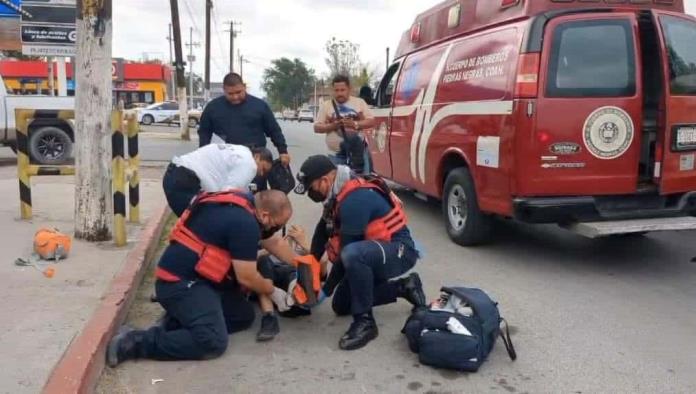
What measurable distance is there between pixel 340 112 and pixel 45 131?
785 centimetres

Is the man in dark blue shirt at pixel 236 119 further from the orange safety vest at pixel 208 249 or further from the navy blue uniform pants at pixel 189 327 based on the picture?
the navy blue uniform pants at pixel 189 327

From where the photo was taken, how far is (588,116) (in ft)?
16.8

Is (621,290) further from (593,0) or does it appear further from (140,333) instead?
(140,333)

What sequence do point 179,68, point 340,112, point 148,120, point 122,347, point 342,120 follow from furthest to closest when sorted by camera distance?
point 148,120
point 179,68
point 340,112
point 342,120
point 122,347

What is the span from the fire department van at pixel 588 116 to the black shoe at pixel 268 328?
7.33ft

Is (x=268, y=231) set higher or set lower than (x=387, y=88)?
lower

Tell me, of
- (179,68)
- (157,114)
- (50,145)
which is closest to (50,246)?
(50,145)

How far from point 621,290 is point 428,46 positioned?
3.69 m

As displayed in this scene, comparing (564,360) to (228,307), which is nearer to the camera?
(564,360)

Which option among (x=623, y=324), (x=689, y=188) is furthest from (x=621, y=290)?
(x=689, y=188)

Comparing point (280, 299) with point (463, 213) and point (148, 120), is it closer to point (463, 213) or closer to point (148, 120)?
point (463, 213)

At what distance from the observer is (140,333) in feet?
12.4

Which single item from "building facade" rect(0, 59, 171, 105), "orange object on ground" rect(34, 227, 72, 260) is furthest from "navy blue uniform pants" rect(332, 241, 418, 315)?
"building facade" rect(0, 59, 171, 105)

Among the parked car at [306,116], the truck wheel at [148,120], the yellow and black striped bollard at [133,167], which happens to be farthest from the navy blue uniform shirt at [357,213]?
the parked car at [306,116]
